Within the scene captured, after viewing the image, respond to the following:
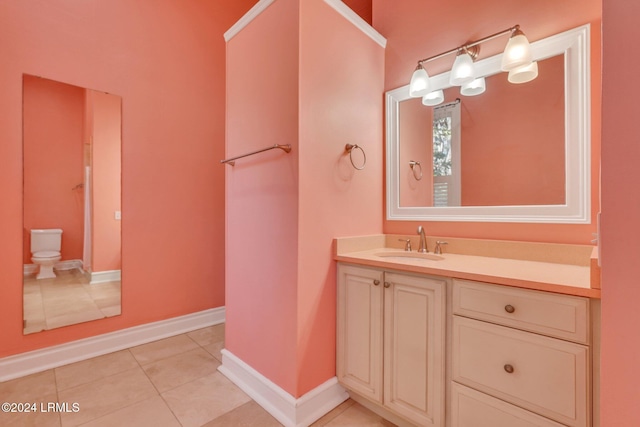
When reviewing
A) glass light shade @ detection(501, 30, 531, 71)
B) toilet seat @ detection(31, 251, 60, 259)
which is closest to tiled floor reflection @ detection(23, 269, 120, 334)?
toilet seat @ detection(31, 251, 60, 259)

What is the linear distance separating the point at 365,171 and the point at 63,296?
2375 millimetres

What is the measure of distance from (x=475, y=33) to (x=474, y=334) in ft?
5.52

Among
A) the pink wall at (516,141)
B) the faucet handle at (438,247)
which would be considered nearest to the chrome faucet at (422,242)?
the faucet handle at (438,247)

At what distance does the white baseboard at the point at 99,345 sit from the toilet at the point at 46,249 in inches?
20.7

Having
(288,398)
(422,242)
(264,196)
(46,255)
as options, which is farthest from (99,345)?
Answer: (422,242)

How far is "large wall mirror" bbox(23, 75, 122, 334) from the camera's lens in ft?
6.36

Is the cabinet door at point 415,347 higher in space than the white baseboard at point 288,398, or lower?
higher

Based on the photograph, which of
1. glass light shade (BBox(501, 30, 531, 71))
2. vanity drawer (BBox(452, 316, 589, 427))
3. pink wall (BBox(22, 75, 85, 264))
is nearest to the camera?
vanity drawer (BBox(452, 316, 589, 427))

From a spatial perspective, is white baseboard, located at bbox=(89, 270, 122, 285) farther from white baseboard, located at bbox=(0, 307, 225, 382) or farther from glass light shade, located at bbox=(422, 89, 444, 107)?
glass light shade, located at bbox=(422, 89, 444, 107)

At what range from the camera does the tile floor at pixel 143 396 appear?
1.47 m

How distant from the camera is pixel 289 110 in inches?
60.2

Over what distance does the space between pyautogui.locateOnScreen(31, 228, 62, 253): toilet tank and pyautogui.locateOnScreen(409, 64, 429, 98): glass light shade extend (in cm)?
273

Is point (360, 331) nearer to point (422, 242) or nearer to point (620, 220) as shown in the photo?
point (422, 242)

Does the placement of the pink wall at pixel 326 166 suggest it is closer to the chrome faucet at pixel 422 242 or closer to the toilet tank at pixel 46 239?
the chrome faucet at pixel 422 242
